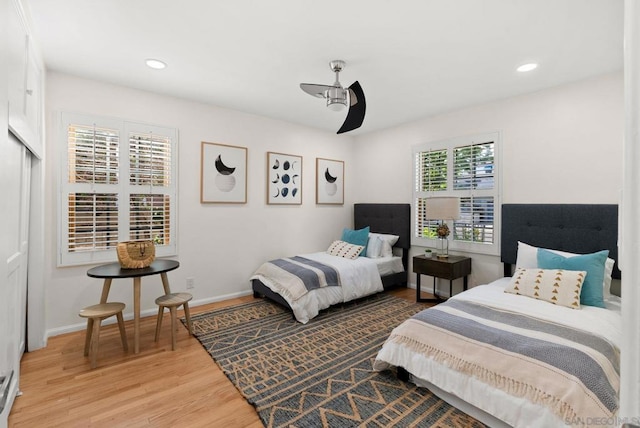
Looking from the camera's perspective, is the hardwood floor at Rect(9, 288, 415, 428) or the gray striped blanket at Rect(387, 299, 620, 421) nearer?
the gray striped blanket at Rect(387, 299, 620, 421)

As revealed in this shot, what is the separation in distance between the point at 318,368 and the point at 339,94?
2.25 metres

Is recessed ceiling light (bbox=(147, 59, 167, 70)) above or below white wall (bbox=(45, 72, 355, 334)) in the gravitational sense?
above

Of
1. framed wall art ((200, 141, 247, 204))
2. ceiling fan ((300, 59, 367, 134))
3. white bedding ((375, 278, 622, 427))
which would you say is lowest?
white bedding ((375, 278, 622, 427))

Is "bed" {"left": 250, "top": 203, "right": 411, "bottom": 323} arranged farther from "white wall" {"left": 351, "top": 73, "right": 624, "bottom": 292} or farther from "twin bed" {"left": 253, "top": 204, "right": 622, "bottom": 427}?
"twin bed" {"left": 253, "top": 204, "right": 622, "bottom": 427}

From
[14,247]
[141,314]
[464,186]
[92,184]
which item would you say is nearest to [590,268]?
[464,186]

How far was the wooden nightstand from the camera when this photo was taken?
11.7ft

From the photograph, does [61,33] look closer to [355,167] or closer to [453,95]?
[453,95]

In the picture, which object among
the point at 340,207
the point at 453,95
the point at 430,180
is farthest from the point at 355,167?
the point at 453,95

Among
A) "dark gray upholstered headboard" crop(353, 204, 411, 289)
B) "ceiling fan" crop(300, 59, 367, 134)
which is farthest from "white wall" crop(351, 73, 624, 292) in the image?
"ceiling fan" crop(300, 59, 367, 134)

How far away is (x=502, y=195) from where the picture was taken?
3.63 m

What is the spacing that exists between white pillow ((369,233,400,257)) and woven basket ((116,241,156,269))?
118 inches

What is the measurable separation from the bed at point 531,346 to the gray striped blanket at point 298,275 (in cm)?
129

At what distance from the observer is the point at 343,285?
3721 millimetres

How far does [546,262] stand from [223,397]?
117 inches
